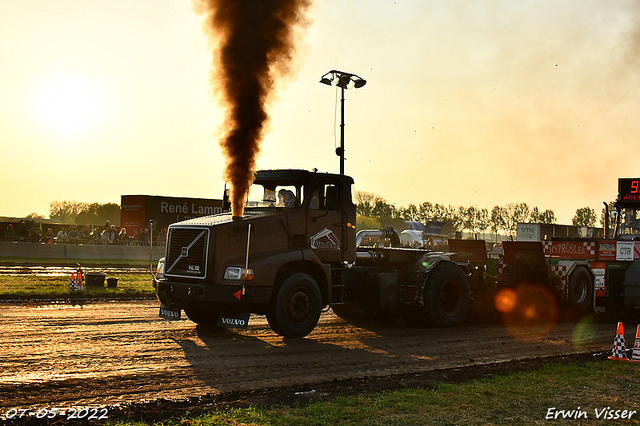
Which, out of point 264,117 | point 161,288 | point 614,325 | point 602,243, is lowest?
point 614,325

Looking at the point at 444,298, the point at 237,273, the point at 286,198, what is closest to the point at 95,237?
the point at 286,198

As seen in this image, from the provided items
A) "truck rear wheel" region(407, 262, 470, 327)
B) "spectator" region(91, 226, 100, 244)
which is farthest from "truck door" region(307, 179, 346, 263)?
"spectator" region(91, 226, 100, 244)

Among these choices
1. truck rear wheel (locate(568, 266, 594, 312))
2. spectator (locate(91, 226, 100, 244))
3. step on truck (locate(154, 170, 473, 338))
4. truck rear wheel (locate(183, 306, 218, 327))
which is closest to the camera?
step on truck (locate(154, 170, 473, 338))

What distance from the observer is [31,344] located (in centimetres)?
843

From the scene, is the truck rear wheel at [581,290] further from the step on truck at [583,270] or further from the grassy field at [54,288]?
the grassy field at [54,288]

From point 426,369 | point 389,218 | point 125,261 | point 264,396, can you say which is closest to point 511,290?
point 426,369

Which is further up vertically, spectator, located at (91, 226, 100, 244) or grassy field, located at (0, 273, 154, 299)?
spectator, located at (91, 226, 100, 244)

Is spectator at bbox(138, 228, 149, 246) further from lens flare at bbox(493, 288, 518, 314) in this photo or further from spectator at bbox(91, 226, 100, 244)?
lens flare at bbox(493, 288, 518, 314)

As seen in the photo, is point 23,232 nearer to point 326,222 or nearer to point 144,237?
point 144,237

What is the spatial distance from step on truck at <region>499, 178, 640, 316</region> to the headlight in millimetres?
7907

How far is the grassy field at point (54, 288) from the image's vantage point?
14867 mm

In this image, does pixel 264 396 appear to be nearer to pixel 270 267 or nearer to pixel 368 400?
pixel 368 400

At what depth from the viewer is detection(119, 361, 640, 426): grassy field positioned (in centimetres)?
546

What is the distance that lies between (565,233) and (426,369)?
35882 millimetres
